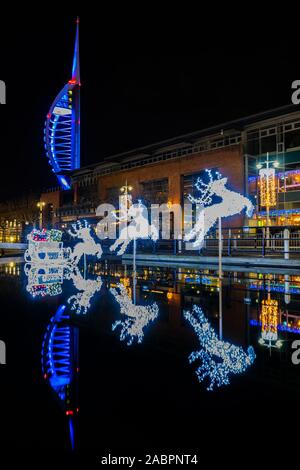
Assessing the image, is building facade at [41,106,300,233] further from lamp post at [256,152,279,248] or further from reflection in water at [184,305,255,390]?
reflection in water at [184,305,255,390]

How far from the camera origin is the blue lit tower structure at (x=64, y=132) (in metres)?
57.0

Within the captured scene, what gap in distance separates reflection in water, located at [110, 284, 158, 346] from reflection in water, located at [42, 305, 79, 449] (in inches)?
27.8

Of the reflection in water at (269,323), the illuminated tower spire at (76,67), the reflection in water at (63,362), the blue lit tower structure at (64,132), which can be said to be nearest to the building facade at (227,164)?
the blue lit tower structure at (64,132)

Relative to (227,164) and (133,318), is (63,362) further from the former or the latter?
(227,164)

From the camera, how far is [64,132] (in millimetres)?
62250

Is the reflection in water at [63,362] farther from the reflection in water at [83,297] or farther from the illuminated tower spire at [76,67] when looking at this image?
the illuminated tower spire at [76,67]

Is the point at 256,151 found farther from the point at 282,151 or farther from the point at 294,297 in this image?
the point at 294,297

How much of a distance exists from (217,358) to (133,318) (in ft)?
8.13

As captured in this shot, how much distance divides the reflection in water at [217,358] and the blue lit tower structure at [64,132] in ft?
172

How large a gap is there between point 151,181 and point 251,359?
37.3m

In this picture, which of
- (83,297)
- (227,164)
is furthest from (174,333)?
(227,164)

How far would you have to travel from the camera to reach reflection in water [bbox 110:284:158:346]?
5.16 m

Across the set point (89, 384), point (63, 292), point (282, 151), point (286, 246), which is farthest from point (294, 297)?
point (282, 151)

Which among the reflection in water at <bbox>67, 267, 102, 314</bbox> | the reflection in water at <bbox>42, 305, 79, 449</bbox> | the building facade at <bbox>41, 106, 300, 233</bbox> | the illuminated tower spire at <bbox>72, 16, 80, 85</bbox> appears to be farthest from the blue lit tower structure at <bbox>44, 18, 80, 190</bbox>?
the reflection in water at <bbox>42, 305, 79, 449</bbox>
